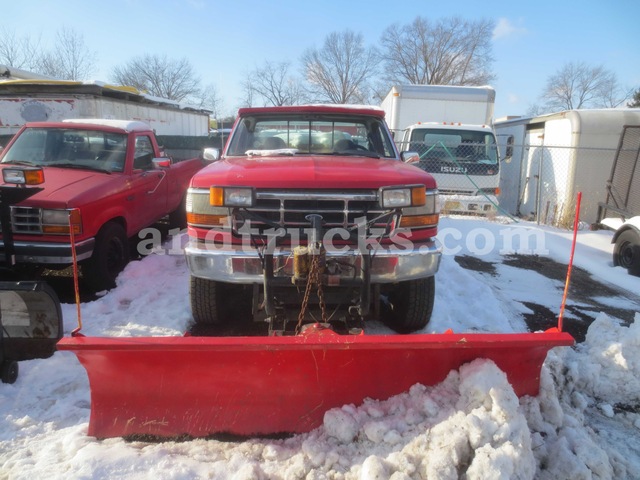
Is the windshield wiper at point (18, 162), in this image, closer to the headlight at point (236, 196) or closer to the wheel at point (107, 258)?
the wheel at point (107, 258)

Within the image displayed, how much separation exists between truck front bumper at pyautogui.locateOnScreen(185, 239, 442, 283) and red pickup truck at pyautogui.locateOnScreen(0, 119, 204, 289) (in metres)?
1.59

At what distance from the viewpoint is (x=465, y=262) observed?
6500mm

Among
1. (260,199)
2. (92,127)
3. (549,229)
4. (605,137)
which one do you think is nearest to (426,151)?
(549,229)

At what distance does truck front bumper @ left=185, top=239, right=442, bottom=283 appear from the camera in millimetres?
2861

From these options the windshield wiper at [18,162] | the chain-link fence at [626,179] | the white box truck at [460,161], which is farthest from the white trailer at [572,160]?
the windshield wiper at [18,162]

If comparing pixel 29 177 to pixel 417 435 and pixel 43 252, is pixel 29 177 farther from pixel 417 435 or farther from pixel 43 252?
pixel 417 435

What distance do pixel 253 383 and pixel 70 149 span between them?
4641 mm

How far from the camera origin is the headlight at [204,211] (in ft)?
10.2

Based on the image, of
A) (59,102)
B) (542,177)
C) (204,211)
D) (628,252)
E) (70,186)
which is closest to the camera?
(204,211)

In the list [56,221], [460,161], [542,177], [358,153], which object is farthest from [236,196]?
[542,177]

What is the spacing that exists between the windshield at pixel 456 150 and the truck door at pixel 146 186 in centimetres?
556

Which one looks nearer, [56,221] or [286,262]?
[286,262]

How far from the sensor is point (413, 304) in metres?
3.60

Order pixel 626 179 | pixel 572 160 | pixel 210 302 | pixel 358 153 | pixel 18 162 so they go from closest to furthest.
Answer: pixel 210 302, pixel 358 153, pixel 18 162, pixel 626 179, pixel 572 160
